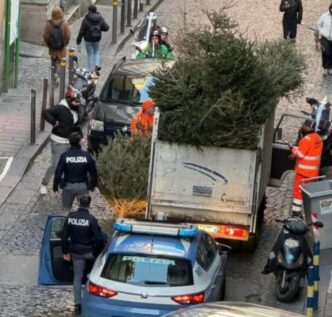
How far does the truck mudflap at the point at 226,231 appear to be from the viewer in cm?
1650

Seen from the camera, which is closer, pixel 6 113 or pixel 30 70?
pixel 6 113

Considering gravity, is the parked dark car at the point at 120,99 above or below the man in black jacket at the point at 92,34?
below

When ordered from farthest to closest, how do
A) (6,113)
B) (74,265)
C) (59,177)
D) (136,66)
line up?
1. (6,113)
2. (136,66)
3. (59,177)
4. (74,265)

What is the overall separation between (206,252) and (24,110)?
10262 mm

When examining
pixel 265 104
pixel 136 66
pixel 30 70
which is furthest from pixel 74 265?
pixel 30 70

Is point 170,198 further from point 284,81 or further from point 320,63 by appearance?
point 320,63

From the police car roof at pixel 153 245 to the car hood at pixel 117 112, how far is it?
669 cm

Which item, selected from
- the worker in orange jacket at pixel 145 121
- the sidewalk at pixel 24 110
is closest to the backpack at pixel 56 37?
the sidewalk at pixel 24 110

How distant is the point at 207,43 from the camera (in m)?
16.9

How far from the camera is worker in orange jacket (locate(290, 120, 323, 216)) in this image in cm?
1802

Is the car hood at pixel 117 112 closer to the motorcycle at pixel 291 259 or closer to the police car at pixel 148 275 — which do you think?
the motorcycle at pixel 291 259

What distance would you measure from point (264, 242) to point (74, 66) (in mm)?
8490

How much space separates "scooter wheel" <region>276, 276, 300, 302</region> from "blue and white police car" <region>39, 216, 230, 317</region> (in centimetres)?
146

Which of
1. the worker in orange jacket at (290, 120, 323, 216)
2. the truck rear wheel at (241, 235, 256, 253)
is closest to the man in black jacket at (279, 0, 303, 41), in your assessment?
the worker in orange jacket at (290, 120, 323, 216)
